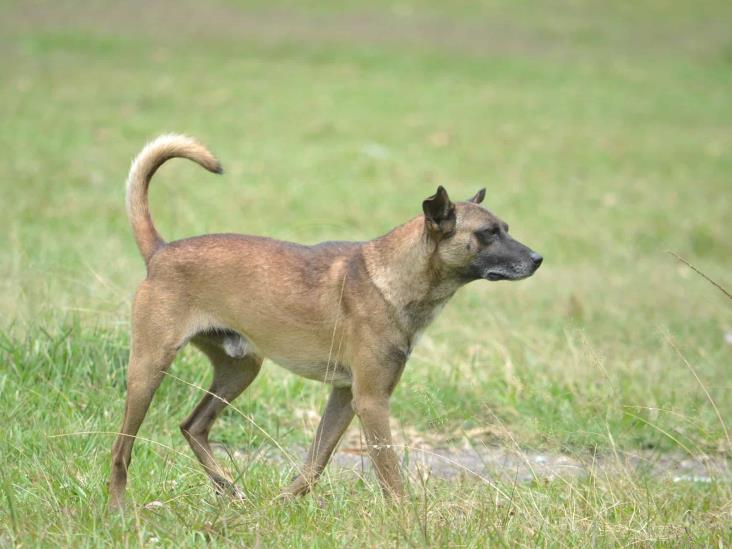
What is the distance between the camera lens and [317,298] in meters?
4.89

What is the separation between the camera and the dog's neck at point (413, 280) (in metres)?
4.80

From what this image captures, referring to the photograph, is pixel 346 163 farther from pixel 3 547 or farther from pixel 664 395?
pixel 3 547

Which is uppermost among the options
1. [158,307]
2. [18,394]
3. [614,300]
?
[158,307]

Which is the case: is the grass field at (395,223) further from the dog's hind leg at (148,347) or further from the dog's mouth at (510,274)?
the dog's mouth at (510,274)

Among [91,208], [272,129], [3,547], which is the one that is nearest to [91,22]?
[272,129]

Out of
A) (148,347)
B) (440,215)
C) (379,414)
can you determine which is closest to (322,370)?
(379,414)

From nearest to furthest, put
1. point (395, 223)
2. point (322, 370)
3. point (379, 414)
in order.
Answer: point (379, 414)
point (322, 370)
point (395, 223)

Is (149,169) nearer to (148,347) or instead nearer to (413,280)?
(148,347)

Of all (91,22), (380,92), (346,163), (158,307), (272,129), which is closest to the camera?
(158,307)

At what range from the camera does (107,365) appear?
5.78 m

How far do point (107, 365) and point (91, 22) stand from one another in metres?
19.1

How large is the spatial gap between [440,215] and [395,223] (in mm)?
6763

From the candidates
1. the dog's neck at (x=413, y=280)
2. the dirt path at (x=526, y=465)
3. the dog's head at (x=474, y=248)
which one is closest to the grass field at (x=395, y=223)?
the dirt path at (x=526, y=465)

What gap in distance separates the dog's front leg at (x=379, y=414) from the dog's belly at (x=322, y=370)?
0.16 m
